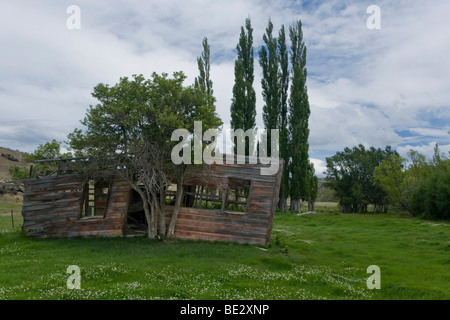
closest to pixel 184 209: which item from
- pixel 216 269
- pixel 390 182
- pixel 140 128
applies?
pixel 140 128

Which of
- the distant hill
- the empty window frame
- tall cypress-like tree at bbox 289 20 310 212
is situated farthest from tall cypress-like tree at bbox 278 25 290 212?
the distant hill

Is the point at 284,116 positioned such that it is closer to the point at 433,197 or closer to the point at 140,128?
the point at 433,197

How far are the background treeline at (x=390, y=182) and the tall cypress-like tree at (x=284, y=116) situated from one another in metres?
15.5

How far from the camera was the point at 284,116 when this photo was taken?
50594 millimetres

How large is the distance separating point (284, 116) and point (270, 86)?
4788 mm

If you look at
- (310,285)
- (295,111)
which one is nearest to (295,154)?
(295,111)

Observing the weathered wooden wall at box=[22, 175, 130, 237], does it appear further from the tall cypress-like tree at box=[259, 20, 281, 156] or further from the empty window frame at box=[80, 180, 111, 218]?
the tall cypress-like tree at box=[259, 20, 281, 156]

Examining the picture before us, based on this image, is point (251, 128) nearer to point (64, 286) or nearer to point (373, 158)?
point (373, 158)

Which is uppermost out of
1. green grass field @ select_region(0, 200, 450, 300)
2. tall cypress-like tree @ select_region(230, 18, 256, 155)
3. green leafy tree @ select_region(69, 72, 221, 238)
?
tall cypress-like tree @ select_region(230, 18, 256, 155)

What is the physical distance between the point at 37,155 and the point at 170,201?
9.03 metres

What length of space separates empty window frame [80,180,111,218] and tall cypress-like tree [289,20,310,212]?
30.4 meters

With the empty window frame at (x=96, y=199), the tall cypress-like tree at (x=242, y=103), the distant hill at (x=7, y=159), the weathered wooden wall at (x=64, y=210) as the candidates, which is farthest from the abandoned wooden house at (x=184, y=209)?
the distant hill at (x=7, y=159)

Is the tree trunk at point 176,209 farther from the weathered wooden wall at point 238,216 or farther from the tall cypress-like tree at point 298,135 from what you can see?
the tall cypress-like tree at point 298,135

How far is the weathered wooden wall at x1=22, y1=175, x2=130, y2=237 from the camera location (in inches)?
807
